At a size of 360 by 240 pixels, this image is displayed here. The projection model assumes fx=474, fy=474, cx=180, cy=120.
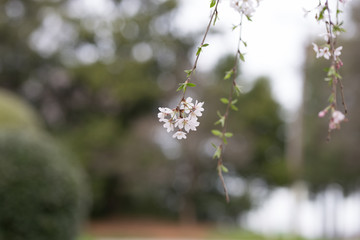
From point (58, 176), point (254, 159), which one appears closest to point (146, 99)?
point (254, 159)

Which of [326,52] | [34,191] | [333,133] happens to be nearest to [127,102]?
[333,133]

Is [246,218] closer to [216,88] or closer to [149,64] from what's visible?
[216,88]

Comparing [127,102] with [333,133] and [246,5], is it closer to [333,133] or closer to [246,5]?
[333,133]

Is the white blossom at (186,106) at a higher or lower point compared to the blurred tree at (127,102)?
lower

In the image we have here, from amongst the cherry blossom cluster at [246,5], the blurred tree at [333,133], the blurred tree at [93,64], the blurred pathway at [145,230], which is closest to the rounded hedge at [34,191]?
the cherry blossom cluster at [246,5]

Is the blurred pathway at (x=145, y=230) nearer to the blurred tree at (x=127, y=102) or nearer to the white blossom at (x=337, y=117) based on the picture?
the blurred tree at (x=127, y=102)
